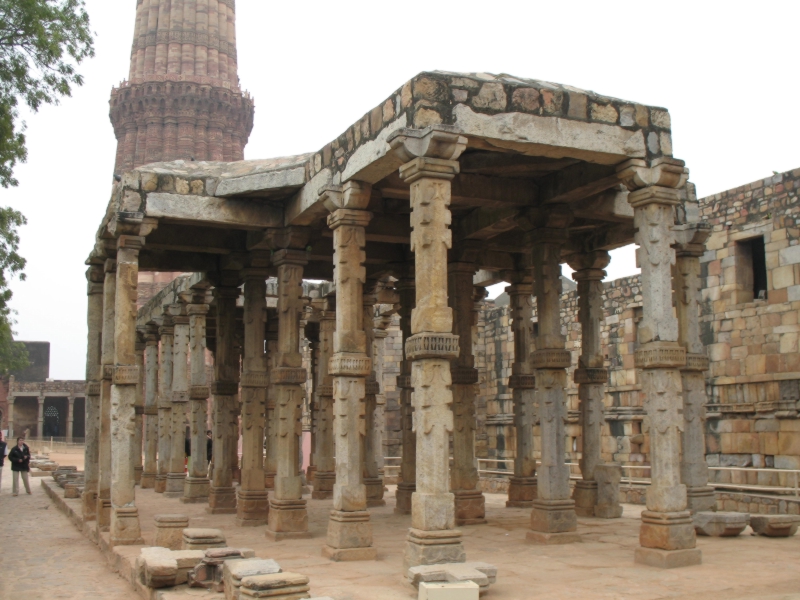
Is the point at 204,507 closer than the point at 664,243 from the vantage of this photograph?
No

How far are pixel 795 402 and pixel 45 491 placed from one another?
1836 centimetres

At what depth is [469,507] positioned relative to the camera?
39.1 feet

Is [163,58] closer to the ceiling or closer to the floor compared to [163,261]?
closer to the ceiling

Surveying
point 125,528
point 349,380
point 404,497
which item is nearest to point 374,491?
point 404,497

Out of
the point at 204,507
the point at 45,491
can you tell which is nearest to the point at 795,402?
the point at 204,507

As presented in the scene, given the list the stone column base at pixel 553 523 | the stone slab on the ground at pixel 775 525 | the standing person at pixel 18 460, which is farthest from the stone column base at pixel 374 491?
the standing person at pixel 18 460

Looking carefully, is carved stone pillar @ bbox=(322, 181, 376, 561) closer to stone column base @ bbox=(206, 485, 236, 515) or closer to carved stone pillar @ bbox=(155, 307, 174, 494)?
stone column base @ bbox=(206, 485, 236, 515)

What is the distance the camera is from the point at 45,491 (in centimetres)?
2248

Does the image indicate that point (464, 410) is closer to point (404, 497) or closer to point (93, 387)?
point (404, 497)

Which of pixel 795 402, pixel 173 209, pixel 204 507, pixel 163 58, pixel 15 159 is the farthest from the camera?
pixel 163 58

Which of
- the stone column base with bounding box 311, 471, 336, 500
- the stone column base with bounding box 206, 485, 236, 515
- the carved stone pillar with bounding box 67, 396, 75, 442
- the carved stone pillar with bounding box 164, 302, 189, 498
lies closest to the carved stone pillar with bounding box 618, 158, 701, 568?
Answer: the stone column base with bounding box 206, 485, 236, 515

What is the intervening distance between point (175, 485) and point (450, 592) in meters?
12.6

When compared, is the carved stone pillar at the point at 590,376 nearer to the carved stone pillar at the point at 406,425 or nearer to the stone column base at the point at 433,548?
the carved stone pillar at the point at 406,425

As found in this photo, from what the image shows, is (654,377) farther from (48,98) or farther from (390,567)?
(48,98)
